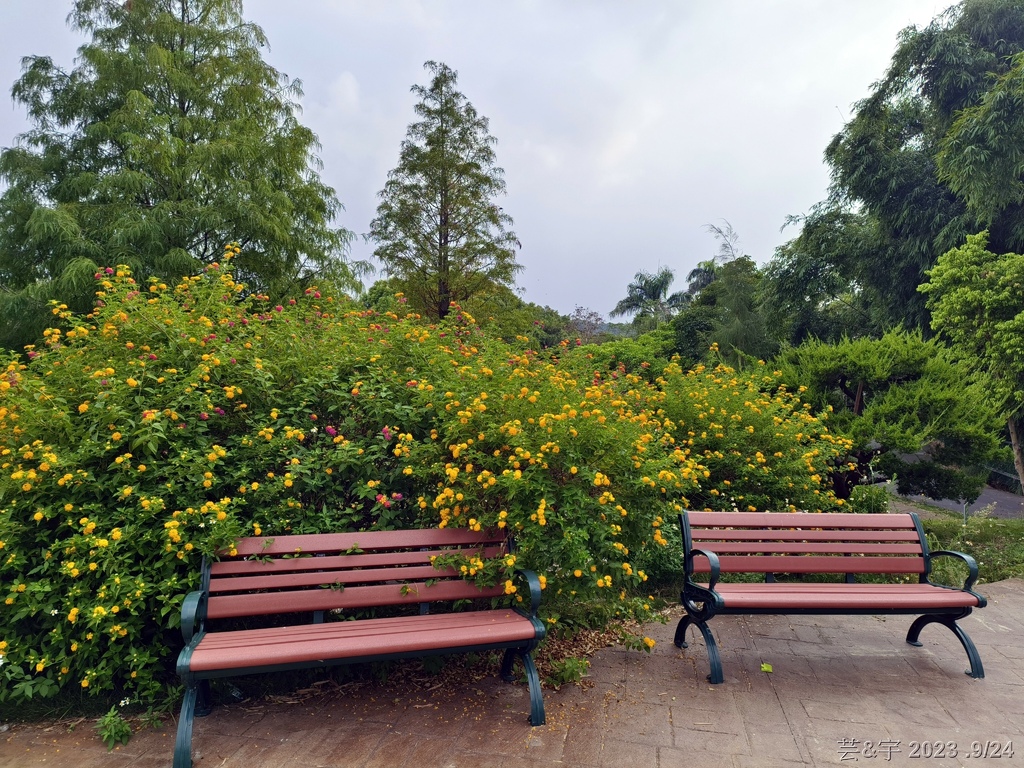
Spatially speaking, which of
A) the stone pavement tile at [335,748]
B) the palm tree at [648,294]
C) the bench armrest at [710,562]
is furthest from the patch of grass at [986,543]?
the palm tree at [648,294]

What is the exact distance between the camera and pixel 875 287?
15266mm

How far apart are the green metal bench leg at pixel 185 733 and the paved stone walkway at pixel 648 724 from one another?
128mm

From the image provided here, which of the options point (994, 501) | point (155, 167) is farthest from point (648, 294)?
point (155, 167)

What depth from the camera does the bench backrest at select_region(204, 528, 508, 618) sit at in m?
2.54

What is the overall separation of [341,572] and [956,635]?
3309 millimetres

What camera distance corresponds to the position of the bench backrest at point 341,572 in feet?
8.34

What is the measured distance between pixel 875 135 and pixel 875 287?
11.9 feet

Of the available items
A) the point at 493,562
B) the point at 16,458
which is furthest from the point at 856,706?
the point at 16,458

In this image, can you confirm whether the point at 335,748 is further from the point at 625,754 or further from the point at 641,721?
the point at 641,721

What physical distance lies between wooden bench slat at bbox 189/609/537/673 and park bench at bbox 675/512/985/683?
1068 millimetres

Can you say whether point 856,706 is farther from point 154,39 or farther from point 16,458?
point 154,39

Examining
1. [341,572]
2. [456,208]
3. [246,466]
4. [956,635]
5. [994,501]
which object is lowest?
[994,501]

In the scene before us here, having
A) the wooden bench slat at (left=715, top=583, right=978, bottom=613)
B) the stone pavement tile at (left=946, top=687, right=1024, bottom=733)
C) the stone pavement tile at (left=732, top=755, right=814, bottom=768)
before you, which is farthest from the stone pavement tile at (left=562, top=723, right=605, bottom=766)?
the stone pavement tile at (left=946, top=687, right=1024, bottom=733)

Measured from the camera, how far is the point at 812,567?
132 inches
